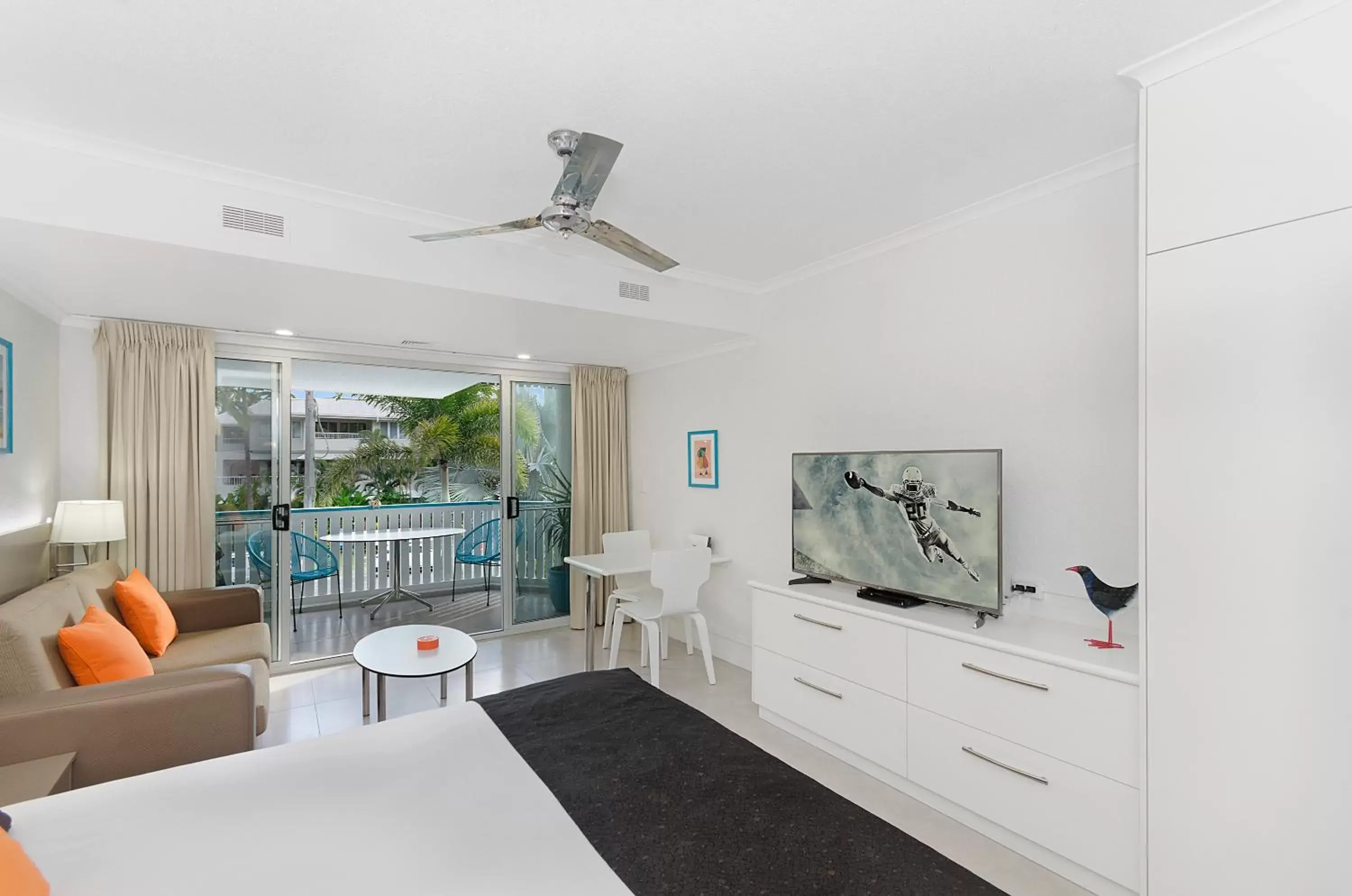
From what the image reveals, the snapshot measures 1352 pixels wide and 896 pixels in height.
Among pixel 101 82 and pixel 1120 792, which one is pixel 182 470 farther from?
pixel 1120 792

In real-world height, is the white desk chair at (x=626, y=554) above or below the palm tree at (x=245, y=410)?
below

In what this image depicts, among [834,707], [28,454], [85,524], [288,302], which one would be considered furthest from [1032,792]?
[28,454]

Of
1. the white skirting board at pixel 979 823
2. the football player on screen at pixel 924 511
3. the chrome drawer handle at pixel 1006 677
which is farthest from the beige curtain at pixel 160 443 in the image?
the chrome drawer handle at pixel 1006 677

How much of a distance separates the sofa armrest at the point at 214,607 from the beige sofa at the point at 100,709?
86 cm

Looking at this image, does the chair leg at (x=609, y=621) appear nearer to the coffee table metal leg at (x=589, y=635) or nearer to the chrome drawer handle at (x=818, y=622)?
the coffee table metal leg at (x=589, y=635)

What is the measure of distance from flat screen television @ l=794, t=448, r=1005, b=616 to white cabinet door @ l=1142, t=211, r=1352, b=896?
743 millimetres

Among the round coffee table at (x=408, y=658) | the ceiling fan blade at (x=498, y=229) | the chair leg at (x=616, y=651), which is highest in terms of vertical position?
the ceiling fan blade at (x=498, y=229)

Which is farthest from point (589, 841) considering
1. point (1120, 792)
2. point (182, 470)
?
point (182, 470)

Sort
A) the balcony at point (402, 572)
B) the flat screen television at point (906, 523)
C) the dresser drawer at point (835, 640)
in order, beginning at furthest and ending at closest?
1. the balcony at point (402, 572)
2. the dresser drawer at point (835, 640)
3. the flat screen television at point (906, 523)

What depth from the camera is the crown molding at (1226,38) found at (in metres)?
1.62

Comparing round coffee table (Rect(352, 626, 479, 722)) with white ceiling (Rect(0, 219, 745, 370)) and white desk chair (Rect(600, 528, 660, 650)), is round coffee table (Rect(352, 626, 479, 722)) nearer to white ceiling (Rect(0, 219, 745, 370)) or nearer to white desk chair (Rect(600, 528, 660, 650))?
white desk chair (Rect(600, 528, 660, 650))

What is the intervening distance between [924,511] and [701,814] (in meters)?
1.82

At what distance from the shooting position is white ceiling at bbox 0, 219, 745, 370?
2.53 m

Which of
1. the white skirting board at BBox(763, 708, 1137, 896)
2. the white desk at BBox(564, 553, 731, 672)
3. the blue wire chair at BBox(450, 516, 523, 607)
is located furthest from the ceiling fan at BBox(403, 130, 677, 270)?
the blue wire chair at BBox(450, 516, 523, 607)
